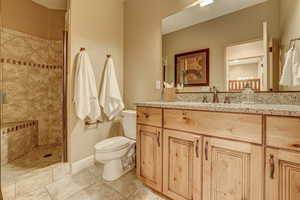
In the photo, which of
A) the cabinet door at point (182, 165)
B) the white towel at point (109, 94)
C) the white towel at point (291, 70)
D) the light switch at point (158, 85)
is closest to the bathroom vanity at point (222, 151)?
the cabinet door at point (182, 165)

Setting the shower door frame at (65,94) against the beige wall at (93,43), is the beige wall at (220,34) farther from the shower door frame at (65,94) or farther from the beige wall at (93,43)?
the shower door frame at (65,94)

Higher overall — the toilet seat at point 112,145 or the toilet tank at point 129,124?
the toilet tank at point 129,124

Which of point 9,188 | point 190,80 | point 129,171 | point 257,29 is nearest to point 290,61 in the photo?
point 257,29

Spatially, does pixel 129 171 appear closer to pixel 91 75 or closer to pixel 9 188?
pixel 9 188

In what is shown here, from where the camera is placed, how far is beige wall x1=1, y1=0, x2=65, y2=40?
2.30 m

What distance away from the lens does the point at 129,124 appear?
7.32 feet

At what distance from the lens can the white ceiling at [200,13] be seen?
1645 mm

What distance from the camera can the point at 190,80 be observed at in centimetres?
197

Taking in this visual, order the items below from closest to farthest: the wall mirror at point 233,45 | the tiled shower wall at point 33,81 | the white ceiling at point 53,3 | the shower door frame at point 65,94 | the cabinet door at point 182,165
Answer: the cabinet door at point 182,165
the wall mirror at point 233,45
the shower door frame at point 65,94
the tiled shower wall at point 33,81
the white ceiling at point 53,3

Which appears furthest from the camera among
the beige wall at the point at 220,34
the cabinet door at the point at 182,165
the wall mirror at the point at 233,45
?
the beige wall at the point at 220,34

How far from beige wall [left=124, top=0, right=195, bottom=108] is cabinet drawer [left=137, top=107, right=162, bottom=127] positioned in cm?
64

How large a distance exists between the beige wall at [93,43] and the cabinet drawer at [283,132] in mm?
2033

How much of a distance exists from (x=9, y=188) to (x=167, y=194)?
5.00ft

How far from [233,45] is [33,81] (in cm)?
301
